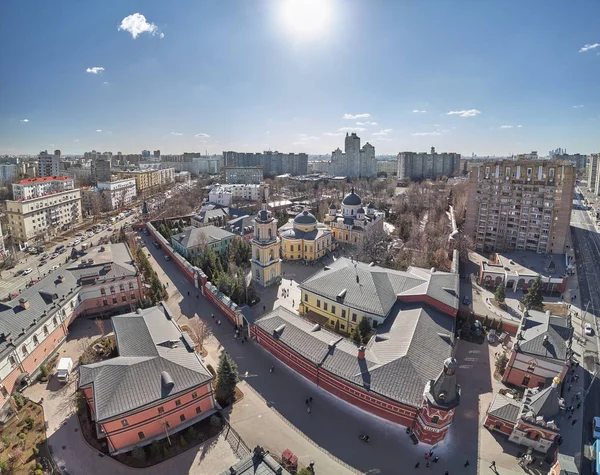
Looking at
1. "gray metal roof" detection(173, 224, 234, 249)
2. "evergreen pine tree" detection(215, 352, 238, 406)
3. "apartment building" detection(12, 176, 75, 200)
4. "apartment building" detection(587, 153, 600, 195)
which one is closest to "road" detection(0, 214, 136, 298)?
"gray metal roof" detection(173, 224, 234, 249)

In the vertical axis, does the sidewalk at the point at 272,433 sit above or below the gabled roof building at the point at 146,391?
below

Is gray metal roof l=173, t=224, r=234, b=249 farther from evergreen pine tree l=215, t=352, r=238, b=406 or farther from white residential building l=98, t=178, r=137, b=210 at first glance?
white residential building l=98, t=178, r=137, b=210

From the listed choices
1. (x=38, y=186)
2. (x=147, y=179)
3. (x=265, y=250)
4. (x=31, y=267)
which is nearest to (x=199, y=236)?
(x=265, y=250)

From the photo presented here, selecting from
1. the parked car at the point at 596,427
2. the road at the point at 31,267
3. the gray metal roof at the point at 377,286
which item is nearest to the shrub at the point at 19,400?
the road at the point at 31,267

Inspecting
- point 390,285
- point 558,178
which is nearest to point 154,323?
point 390,285

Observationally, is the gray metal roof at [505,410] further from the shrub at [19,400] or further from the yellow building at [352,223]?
the yellow building at [352,223]

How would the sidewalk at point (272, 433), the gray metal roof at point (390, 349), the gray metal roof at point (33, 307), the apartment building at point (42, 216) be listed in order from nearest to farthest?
1. the sidewalk at point (272, 433)
2. the gray metal roof at point (390, 349)
3. the gray metal roof at point (33, 307)
4. the apartment building at point (42, 216)

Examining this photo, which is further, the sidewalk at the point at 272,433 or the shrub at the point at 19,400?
the shrub at the point at 19,400
